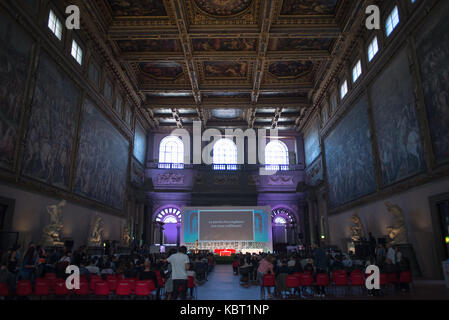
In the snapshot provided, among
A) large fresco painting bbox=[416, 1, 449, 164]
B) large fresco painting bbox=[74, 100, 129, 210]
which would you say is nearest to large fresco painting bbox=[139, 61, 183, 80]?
large fresco painting bbox=[74, 100, 129, 210]

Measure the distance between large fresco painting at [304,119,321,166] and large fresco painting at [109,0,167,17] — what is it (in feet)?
54.7

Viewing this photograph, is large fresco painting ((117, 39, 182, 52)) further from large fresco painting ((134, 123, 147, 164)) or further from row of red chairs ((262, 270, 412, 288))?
row of red chairs ((262, 270, 412, 288))

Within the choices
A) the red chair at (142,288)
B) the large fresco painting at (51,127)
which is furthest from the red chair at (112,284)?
the large fresco painting at (51,127)

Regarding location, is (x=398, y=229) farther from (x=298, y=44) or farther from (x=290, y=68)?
(x=290, y=68)

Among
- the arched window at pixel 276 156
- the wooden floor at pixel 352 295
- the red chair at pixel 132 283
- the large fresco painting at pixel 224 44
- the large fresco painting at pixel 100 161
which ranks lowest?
the wooden floor at pixel 352 295

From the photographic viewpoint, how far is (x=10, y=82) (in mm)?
11078

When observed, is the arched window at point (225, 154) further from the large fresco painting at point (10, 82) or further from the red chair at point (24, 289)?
the red chair at point (24, 289)

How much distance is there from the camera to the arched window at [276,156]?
110 ft

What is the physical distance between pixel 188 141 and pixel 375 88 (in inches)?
825

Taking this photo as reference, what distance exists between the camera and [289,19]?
18656 millimetres

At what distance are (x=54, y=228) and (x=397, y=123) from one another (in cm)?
1556

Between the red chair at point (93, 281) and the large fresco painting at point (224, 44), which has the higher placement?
the large fresco painting at point (224, 44)

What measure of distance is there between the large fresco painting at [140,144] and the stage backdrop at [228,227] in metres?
6.69

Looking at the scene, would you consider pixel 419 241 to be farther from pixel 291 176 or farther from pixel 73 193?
pixel 291 176
